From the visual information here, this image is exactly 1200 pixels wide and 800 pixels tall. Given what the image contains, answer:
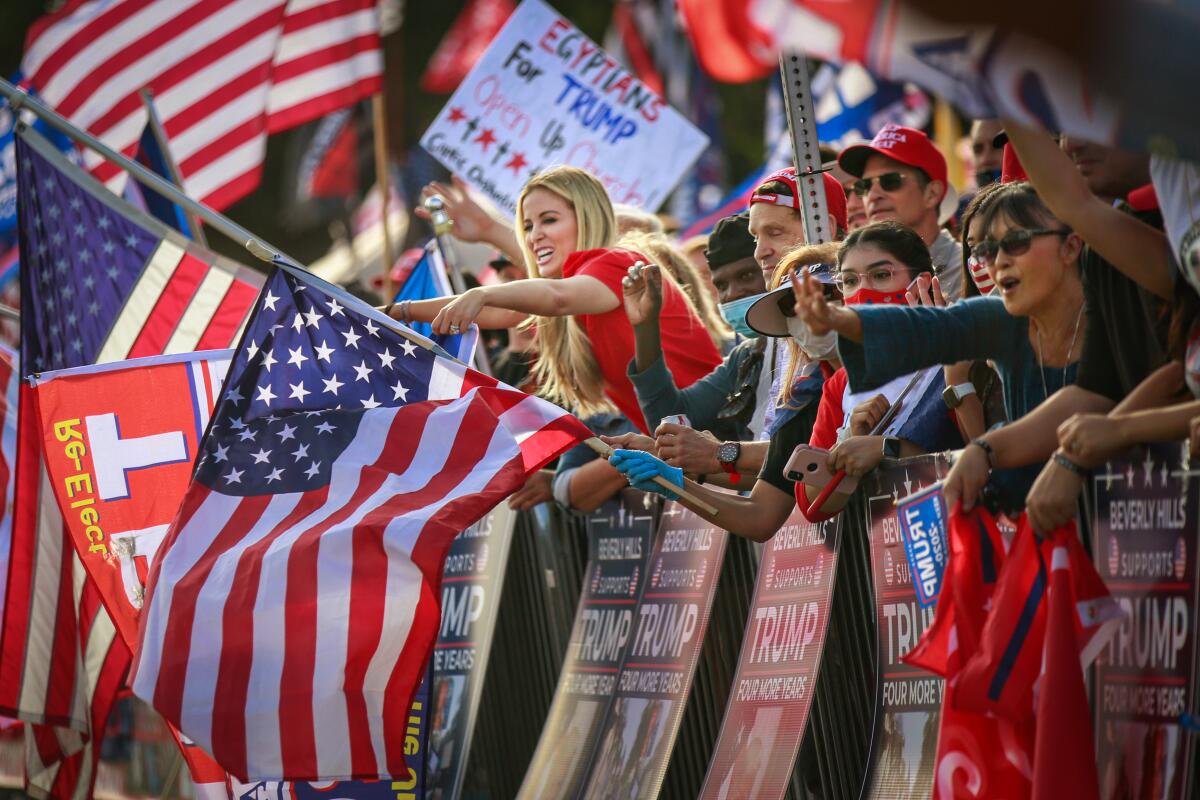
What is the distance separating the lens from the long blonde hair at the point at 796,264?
259 inches

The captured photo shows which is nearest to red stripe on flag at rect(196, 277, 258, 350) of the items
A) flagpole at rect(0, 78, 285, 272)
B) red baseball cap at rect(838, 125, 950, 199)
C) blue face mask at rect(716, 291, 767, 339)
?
flagpole at rect(0, 78, 285, 272)

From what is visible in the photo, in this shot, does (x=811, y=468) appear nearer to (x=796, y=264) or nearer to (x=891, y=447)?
(x=891, y=447)

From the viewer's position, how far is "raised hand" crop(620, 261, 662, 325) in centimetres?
719

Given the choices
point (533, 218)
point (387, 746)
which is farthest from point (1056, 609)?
point (533, 218)

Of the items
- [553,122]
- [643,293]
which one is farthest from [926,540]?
[553,122]

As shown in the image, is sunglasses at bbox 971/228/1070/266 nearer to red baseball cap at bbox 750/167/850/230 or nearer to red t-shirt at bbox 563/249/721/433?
red baseball cap at bbox 750/167/850/230

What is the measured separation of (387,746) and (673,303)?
2.56 meters

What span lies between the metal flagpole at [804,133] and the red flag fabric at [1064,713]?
2.55 metres

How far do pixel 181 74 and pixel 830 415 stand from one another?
820 cm

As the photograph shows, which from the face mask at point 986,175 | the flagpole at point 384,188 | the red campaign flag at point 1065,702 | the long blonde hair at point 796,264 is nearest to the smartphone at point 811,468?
the long blonde hair at point 796,264

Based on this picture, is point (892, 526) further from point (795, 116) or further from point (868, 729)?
point (795, 116)

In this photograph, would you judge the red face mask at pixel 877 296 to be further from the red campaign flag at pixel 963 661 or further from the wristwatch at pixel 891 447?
the red campaign flag at pixel 963 661

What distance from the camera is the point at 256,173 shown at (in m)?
13.6

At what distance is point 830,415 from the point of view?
6.44 metres
